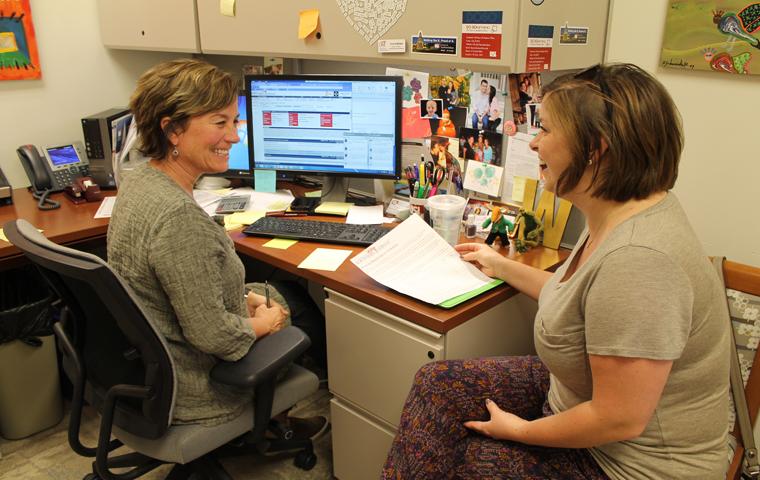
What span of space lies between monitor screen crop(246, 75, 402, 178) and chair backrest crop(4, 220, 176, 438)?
2.96 feet

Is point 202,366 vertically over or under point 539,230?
under

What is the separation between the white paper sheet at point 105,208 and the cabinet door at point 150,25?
0.59m

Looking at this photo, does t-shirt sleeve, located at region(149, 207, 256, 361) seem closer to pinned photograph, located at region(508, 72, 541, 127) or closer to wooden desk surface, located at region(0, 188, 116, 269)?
wooden desk surface, located at region(0, 188, 116, 269)

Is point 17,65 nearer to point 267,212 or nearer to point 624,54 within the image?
point 267,212

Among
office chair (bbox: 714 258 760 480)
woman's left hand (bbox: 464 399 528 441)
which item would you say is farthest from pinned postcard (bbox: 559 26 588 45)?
woman's left hand (bbox: 464 399 528 441)

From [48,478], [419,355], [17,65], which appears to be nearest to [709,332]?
[419,355]

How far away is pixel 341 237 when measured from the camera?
1.74 meters

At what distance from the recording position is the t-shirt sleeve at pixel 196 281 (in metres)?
1.23

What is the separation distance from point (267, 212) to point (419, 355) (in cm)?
85

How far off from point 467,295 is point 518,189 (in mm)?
555

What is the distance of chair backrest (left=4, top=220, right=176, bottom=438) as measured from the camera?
1148 millimetres

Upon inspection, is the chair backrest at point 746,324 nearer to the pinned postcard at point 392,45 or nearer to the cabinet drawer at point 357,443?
the cabinet drawer at point 357,443

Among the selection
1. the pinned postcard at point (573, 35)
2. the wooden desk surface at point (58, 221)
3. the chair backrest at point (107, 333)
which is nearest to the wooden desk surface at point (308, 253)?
the wooden desk surface at point (58, 221)

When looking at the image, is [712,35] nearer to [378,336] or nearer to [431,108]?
[431,108]
